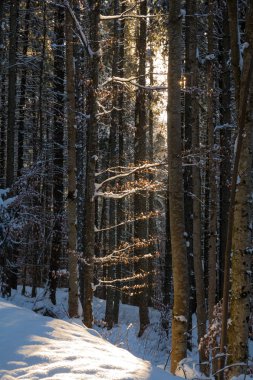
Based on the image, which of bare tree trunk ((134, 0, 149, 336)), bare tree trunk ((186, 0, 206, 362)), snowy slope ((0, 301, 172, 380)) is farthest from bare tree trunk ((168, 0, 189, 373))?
bare tree trunk ((134, 0, 149, 336))

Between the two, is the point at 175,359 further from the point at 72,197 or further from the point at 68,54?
the point at 68,54

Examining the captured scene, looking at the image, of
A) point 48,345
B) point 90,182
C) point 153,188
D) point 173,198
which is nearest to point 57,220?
point 90,182

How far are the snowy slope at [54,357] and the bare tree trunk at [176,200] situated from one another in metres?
2.22

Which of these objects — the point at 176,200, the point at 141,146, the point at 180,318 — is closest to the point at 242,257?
the point at 176,200

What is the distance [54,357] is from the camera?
323cm

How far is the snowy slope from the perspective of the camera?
2.98 m

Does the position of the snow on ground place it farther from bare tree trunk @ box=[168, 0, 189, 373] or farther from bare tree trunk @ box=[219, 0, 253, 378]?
bare tree trunk @ box=[219, 0, 253, 378]

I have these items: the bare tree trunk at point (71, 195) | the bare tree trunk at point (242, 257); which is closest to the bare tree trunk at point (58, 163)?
the bare tree trunk at point (71, 195)

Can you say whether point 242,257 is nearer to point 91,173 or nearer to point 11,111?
point 91,173

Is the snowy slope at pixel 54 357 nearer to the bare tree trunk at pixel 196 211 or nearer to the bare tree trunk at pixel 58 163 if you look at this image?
the bare tree trunk at pixel 196 211

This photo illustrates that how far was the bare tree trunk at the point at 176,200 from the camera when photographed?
6105mm

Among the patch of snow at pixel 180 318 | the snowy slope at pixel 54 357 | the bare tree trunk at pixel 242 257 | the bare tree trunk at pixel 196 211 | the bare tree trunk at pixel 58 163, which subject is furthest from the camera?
the bare tree trunk at pixel 58 163

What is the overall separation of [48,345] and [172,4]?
15.6ft

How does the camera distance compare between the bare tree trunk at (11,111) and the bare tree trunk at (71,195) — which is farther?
the bare tree trunk at (11,111)
